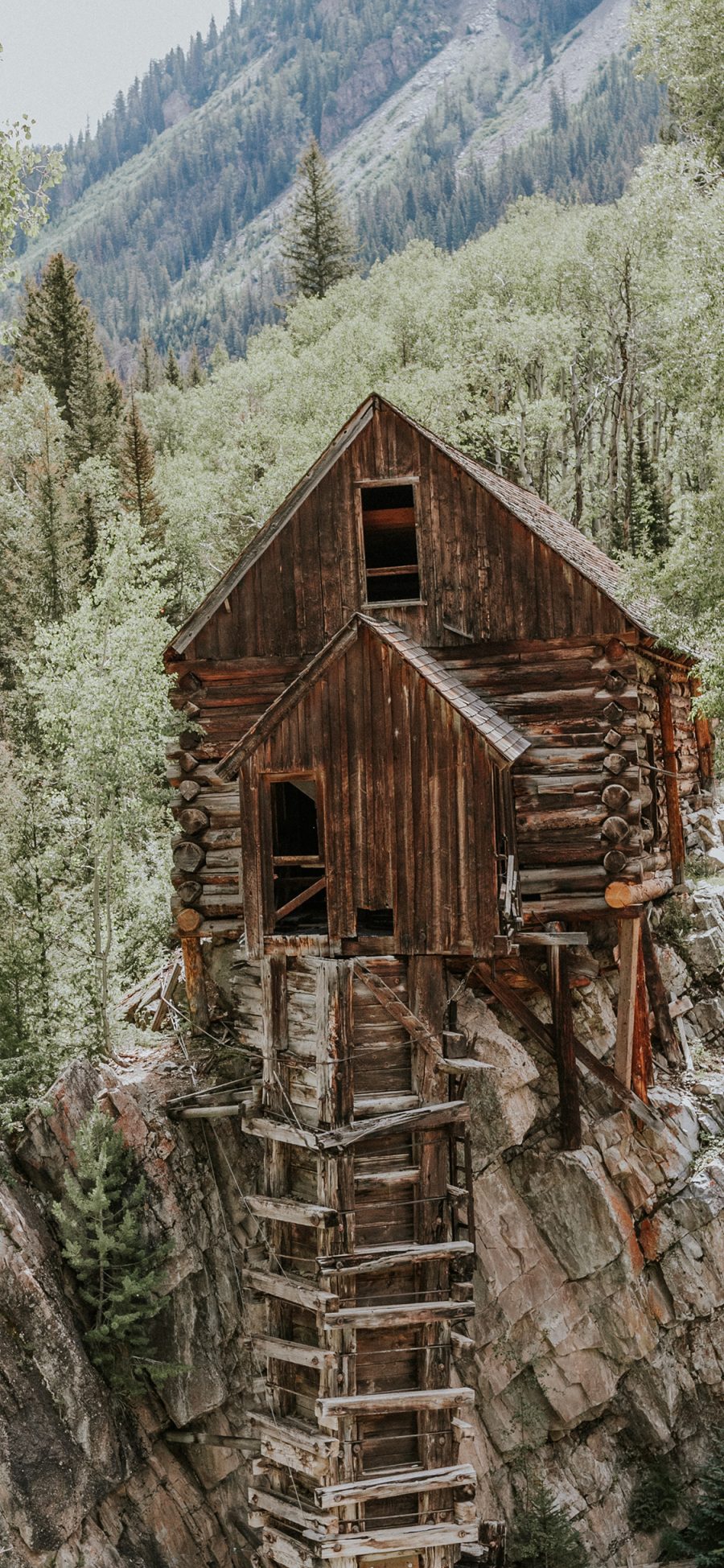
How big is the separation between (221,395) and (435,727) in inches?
1322

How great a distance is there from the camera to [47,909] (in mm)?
17750

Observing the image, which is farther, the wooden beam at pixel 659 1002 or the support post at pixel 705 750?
the support post at pixel 705 750

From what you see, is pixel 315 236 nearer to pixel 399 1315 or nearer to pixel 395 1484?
pixel 399 1315

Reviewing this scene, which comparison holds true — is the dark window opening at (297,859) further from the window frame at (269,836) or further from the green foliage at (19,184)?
the green foliage at (19,184)

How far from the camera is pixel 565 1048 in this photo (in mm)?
16828

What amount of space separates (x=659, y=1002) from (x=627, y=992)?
2.61 meters

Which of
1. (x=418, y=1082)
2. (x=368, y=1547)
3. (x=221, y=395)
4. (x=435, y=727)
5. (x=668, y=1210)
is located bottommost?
(x=368, y=1547)

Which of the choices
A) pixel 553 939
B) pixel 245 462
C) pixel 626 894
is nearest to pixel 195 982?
Answer: pixel 553 939

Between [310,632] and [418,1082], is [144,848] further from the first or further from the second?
[418,1082]

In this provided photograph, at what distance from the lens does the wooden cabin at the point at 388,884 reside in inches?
551

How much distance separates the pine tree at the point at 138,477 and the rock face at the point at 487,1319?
66.3ft

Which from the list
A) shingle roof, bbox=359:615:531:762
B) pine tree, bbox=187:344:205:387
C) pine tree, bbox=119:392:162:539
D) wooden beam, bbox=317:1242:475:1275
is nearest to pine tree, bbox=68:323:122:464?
pine tree, bbox=119:392:162:539

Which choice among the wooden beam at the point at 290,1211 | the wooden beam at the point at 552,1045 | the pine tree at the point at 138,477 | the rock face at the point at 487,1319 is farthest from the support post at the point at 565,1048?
the pine tree at the point at 138,477

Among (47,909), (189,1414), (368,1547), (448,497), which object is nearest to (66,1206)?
(189,1414)
